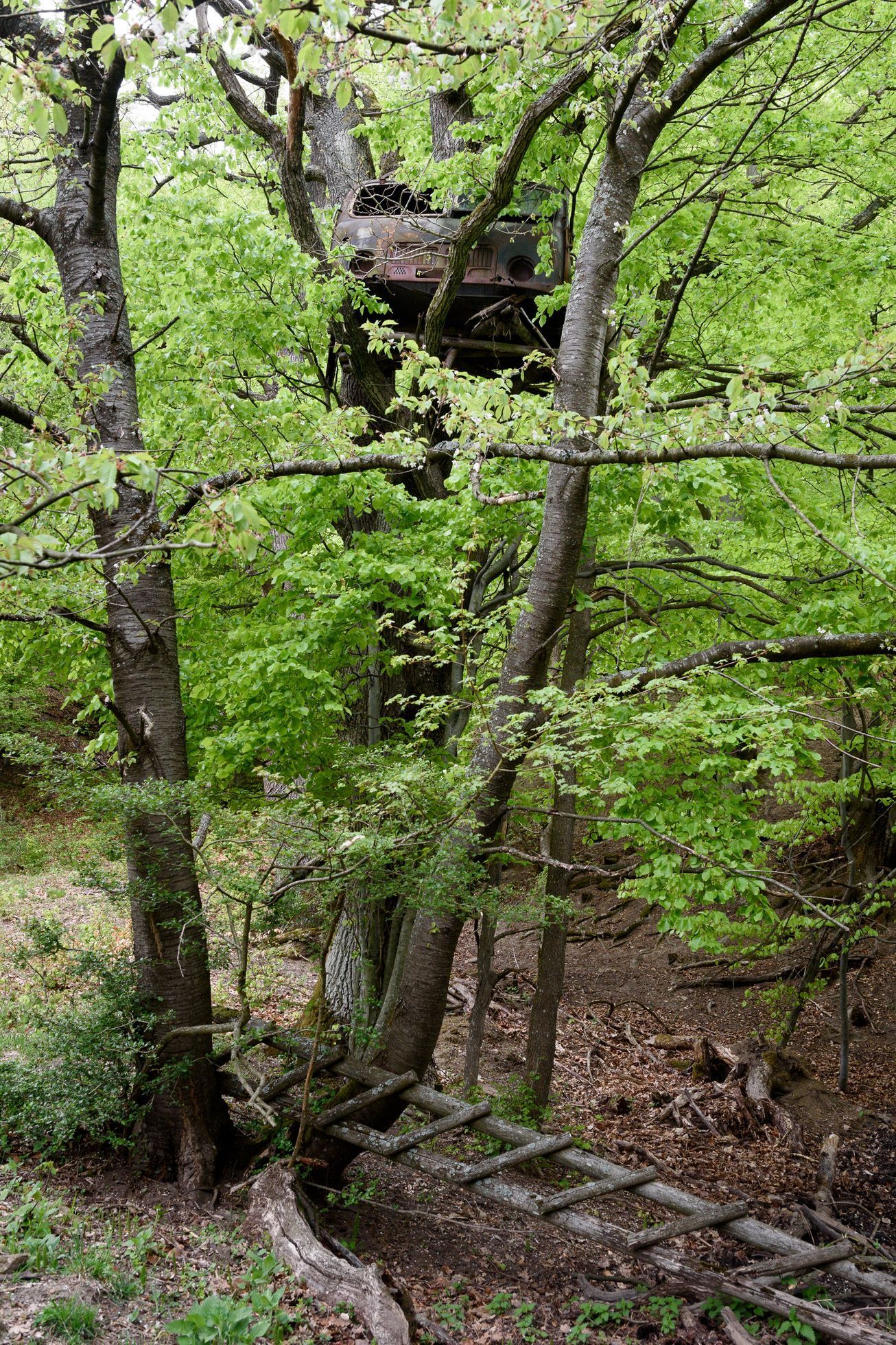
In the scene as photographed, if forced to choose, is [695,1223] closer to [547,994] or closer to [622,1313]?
[622,1313]

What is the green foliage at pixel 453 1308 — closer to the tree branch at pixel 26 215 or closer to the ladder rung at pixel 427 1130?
the ladder rung at pixel 427 1130

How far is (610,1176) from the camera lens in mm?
6605

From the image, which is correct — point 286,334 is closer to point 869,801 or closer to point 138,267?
point 138,267

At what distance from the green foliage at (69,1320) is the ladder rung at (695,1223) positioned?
401 centimetres

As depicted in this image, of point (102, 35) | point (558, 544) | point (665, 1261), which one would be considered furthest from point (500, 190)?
point (665, 1261)

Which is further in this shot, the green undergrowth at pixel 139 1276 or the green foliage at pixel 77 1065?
the green foliage at pixel 77 1065

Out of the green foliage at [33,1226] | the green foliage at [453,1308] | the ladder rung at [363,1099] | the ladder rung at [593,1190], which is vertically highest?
the green foliage at [33,1226]

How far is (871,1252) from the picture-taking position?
23.8 feet

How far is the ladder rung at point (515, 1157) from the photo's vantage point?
6664 millimetres

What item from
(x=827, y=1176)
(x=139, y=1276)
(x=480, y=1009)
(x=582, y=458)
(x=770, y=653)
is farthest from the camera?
(x=480, y=1009)

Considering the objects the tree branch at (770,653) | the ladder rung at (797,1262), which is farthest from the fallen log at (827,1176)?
the tree branch at (770,653)

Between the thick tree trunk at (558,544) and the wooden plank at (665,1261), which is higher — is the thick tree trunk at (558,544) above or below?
above

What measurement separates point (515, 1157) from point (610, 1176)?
0.70 m

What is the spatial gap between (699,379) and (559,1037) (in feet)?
27.0
